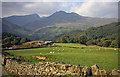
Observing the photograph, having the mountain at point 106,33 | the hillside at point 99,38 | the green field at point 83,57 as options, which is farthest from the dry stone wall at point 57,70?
the mountain at point 106,33

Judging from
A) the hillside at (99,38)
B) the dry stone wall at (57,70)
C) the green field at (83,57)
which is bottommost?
the green field at (83,57)

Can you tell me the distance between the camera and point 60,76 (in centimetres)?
1017

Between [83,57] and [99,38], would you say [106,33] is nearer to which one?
[99,38]

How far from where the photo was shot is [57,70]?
411 inches

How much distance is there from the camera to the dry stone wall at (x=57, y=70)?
9273mm

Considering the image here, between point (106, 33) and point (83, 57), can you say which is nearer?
point (83, 57)

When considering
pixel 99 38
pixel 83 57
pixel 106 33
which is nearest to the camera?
pixel 83 57

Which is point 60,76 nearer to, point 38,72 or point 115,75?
point 38,72

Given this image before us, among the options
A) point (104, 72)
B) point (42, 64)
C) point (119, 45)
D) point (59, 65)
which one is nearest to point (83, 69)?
point (104, 72)

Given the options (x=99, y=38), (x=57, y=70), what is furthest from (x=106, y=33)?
(x=57, y=70)

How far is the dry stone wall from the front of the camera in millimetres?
9273

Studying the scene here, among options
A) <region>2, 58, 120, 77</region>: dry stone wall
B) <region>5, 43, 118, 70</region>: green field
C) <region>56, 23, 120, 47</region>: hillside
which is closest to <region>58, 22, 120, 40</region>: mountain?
<region>56, 23, 120, 47</region>: hillside

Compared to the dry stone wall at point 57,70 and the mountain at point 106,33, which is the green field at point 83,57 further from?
the mountain at point 106,33

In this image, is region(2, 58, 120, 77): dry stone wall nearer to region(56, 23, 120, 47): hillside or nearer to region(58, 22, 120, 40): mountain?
region(56, 23, 120, 47): hillside
